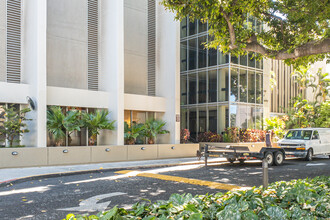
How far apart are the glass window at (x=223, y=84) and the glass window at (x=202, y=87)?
1.43m

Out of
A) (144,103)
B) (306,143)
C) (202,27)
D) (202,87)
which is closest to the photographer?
(306,143)

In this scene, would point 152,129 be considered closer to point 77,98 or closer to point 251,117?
point 77,98

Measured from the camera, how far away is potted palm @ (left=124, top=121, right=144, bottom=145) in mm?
18861

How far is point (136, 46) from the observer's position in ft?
69.2

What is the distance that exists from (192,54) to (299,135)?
10260 mm

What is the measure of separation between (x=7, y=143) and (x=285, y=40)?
1324cm

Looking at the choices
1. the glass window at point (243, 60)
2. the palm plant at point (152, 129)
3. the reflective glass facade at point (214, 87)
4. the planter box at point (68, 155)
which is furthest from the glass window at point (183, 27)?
the planter box at point (68, 155)

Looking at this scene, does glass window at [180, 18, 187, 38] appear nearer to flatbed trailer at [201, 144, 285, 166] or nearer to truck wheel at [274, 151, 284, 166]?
flatbed trailer at [201, 144, 285, 166]

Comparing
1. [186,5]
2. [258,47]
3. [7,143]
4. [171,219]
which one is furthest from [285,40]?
[7,143]

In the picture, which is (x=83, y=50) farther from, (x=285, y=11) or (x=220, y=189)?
(x=220, y=189)

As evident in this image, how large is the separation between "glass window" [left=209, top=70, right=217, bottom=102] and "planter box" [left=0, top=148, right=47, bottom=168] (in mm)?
13379

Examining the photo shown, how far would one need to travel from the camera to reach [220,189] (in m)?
9.63

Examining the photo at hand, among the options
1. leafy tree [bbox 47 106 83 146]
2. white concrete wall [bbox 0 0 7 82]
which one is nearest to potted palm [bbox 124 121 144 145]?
leafy tree [bbox 47 106 83 146]

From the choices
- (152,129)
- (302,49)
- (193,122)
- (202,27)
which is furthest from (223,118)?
(302,49)
